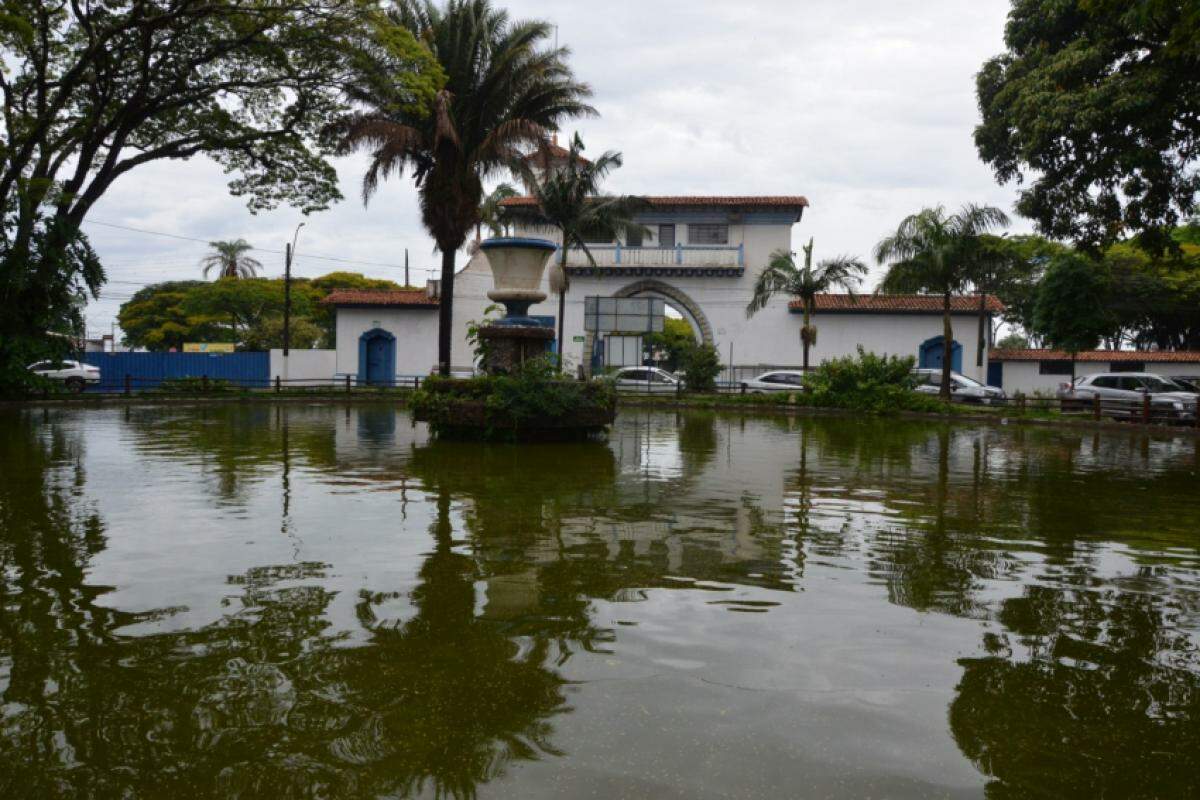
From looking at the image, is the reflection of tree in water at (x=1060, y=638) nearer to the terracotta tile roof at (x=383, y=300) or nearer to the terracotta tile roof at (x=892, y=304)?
the terracotta tile roof at (x=892, y=304)

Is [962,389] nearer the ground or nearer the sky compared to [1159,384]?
nearer the ground

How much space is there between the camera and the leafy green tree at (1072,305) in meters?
31.7

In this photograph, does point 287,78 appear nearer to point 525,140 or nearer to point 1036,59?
point 525,140

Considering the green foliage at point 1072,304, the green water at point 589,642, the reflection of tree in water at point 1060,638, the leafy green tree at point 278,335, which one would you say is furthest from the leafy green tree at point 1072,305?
the leafy green tree at point 278,335

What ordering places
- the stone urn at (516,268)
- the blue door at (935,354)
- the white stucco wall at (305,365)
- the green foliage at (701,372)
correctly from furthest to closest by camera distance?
1. the white stucco wall at (305,365)
2. the blue door at (935,354)
3. the green foliage at (701,372)
4. the stone urn at (516,268)

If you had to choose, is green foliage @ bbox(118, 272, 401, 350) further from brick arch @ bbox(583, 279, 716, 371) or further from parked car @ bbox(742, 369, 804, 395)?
parked car @ bbox(742, 369, 804, 395)

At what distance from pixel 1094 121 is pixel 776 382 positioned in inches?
740

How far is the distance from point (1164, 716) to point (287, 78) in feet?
71.2

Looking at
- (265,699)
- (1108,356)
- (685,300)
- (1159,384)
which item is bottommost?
(265,699)

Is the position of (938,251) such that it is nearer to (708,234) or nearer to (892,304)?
(892,304)

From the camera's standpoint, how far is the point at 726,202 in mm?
37938

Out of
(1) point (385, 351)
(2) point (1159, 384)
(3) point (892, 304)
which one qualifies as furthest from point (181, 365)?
(2) point (1159, 384)

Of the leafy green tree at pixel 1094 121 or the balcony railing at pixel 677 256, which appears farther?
the balcony railing at pixel 677 256

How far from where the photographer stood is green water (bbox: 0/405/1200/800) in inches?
124
